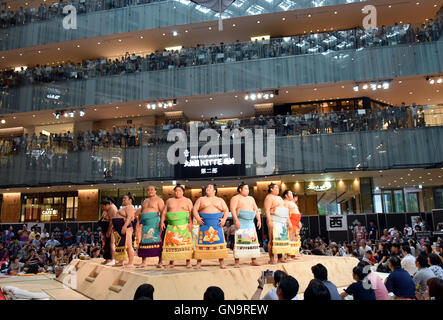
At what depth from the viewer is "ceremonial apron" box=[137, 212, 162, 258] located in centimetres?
700

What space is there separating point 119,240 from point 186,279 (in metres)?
2.59

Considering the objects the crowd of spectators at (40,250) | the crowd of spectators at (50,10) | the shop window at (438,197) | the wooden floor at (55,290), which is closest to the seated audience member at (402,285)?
the wooden floor at (55,290)

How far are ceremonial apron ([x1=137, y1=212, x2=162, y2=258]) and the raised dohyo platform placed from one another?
1.37ft

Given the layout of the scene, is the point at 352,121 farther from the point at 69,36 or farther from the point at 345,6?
the point at 69,36

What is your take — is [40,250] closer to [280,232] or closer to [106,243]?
[106,243]

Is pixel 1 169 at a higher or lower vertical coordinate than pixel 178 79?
lower

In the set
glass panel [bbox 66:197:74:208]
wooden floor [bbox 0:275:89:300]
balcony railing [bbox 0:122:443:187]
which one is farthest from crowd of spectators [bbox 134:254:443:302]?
glass panel [bbox 66:197:74:208]

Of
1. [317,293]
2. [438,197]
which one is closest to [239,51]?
[438,197]

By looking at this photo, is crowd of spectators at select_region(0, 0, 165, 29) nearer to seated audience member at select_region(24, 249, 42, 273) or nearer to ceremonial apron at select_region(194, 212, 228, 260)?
seated audience member at select_region(24, 249, 42, 273)

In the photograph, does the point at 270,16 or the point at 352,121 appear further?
the point at 270,16
